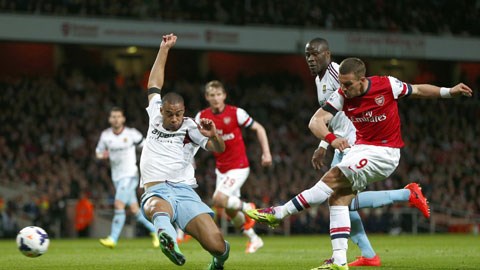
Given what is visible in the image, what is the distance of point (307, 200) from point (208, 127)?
128 cm

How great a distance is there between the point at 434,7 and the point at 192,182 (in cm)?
3001

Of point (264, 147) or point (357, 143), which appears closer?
point (357, 143)

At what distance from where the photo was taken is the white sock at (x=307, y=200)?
27.2ft

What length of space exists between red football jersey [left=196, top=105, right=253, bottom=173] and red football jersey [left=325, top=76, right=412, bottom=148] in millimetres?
5401

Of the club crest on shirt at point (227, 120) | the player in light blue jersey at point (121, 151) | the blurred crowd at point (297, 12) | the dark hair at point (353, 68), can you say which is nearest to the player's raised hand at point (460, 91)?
the dark hair at point (353, 68)

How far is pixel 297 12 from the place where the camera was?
34.0 meters

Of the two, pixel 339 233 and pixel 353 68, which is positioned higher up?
pixel 353 68

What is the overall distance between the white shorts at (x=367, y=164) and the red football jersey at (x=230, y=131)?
542 cm

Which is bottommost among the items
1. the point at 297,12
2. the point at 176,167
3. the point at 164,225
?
the point at 164,225

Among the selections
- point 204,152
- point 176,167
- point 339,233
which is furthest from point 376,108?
point 204,152

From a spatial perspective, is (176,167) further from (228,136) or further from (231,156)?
(231,156)

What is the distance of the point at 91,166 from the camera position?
25016 millimetres

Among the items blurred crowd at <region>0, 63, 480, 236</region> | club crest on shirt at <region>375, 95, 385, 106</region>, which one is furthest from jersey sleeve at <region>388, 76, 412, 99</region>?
blurred crowd at <region>0, 63, 480, 236</region>

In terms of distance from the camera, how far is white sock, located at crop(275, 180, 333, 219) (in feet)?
27.2
